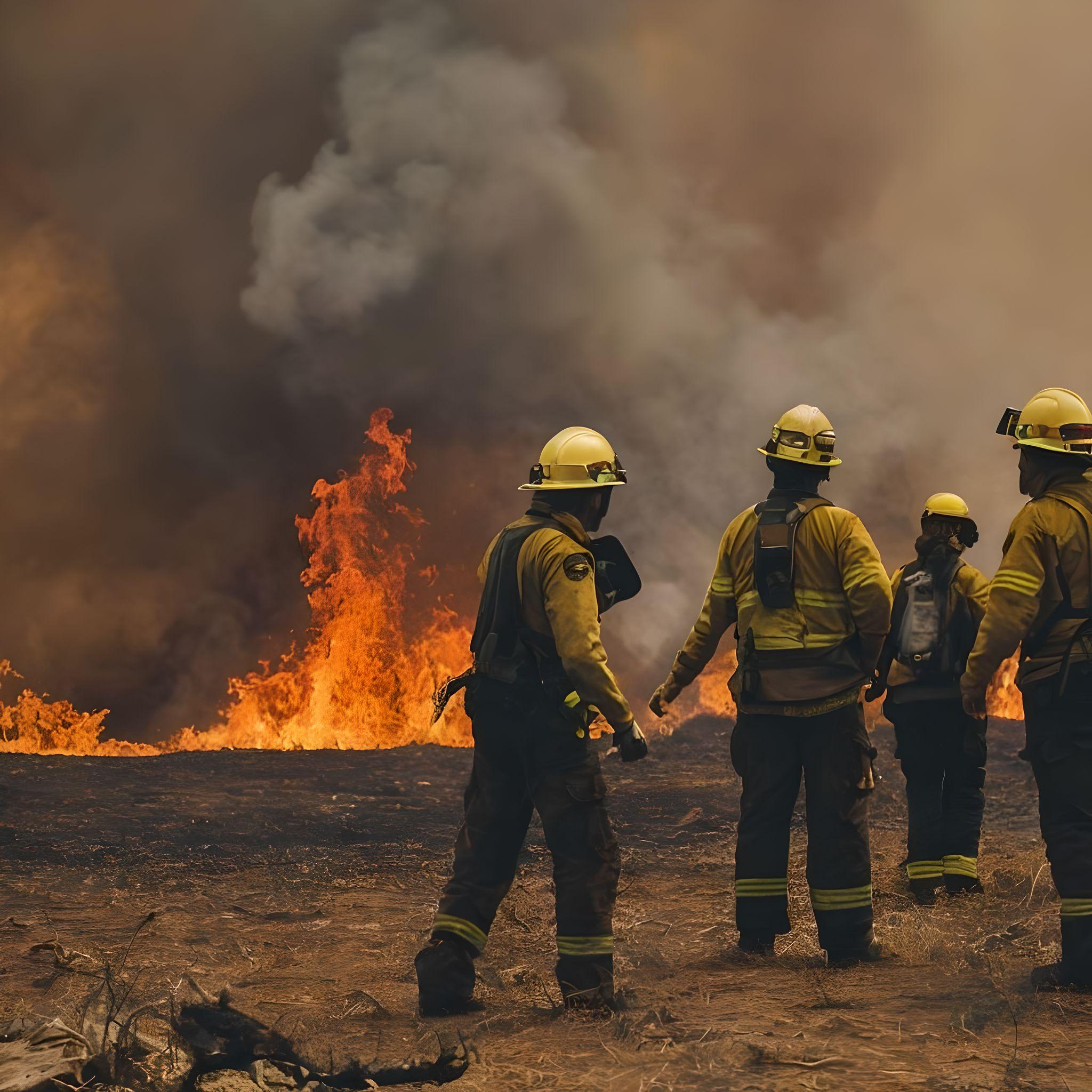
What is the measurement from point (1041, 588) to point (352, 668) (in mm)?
10602

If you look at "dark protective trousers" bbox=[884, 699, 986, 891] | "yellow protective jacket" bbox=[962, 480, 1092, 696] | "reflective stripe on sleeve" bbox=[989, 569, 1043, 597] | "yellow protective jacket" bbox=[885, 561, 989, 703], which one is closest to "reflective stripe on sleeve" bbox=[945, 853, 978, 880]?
"dark protective trousers" bbox=[884, 699, 986, 891]

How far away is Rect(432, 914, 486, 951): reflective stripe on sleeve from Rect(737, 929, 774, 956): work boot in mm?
1458

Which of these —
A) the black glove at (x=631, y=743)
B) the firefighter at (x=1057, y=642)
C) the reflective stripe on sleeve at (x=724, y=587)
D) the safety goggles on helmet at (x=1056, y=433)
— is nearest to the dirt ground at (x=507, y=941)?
the firefighter at (x=1057, y=642)

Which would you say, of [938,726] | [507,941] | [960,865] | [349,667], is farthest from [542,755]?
[349,667]

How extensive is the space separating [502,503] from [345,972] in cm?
1216

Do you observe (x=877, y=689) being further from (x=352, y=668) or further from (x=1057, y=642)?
(x=352, y=668)

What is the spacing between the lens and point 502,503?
56.9 feet

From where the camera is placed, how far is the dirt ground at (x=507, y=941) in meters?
3.94

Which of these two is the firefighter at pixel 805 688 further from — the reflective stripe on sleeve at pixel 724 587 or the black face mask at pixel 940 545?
the black face mask at pixel 940 545

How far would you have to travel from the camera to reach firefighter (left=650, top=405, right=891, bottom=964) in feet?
17.6

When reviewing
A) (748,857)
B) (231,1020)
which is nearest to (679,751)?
(748,857)

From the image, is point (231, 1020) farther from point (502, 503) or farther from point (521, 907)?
point (502, 503)

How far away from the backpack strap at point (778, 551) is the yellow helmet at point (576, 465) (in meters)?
0.87

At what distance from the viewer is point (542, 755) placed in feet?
15.5
